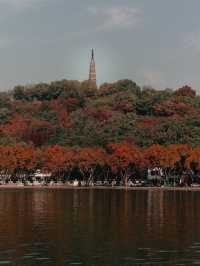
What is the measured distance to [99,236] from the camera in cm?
4259

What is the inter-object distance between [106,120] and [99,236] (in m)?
118

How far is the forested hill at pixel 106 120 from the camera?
5591 inches

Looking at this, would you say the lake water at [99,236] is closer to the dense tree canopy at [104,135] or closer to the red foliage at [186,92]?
the dense tree canopy at [104,135]

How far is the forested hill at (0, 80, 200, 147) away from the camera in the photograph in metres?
142

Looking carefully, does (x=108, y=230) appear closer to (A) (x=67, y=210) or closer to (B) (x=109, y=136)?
(A) (x=67, y=210)

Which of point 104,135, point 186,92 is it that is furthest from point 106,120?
point 186,92

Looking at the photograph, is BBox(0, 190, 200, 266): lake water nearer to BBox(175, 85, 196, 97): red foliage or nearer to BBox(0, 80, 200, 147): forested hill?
BBox(0, 80, 200, 147): forested hill

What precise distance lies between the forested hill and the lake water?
74.7m

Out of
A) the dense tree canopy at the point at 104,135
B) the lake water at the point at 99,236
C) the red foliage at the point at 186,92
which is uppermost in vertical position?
the red foliage at the point at 186,92

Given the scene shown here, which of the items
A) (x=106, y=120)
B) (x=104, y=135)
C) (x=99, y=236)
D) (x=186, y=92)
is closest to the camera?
(x=99, y=236)

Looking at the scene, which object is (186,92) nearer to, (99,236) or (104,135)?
(104,135)

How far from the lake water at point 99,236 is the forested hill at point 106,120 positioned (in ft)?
245

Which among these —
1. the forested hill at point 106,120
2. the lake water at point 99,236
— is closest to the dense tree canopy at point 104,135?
the forested hill at point 106,120

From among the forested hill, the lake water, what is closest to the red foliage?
the forested hill
